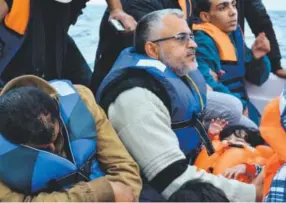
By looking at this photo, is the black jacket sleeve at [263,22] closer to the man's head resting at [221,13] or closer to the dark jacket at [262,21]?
the dark jacket at [262,21]

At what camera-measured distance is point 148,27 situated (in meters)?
2.12

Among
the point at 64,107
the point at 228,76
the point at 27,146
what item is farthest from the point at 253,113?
the point at 27,146

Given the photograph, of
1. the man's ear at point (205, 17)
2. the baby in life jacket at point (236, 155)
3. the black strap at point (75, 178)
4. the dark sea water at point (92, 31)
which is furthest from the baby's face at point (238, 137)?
the dark sea water at point (92, 31)

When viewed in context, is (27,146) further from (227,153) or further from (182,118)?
(227,153)

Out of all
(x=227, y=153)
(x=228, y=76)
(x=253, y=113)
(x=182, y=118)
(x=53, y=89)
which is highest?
(x=53, y=89)

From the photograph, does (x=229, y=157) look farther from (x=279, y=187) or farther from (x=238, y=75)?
(x=238, y=75)

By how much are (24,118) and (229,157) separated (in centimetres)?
81

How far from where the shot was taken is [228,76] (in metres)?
3.04

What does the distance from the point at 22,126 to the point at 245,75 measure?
190 centimetres

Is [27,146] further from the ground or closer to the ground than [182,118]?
further from the ground

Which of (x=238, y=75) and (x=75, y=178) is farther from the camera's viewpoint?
(x=238, y=75)

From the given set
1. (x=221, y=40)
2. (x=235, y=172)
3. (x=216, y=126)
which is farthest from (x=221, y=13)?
(x=235, y=172)

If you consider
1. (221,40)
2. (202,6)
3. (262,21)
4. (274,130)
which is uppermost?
(274,130)

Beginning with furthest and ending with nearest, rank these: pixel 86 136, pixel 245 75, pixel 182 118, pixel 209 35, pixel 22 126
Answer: pixel 245 75, pixel 209 35, pixel 182 118, pixel 86 136, pixel 22 126
